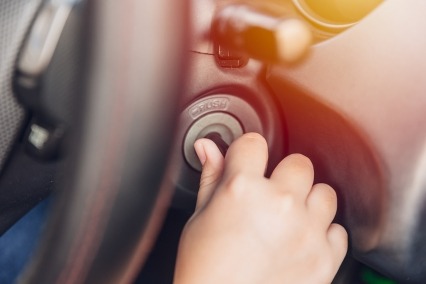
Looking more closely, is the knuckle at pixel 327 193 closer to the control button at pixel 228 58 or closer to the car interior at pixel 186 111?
the car interior at pixel 186 111

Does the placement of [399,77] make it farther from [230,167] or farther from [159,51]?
[159,51]

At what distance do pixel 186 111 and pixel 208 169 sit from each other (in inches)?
2.3

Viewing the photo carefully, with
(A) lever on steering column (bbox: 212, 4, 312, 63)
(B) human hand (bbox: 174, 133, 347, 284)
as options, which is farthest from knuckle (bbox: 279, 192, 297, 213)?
(A) lever on steering column (bbox: 212, 4, 312, 63)

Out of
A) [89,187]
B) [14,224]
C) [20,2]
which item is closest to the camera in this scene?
[89,187]

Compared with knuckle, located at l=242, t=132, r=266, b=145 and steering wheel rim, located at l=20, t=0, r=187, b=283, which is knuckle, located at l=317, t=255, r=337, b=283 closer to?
knuckle, located at l=242, t=132, r=266, b=145

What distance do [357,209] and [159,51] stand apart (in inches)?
12.0

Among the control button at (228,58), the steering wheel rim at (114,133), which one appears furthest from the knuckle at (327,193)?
the steering wheel rim at (114,133)

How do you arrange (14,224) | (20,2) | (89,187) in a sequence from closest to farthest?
(89,187) → (20,2) → (14,224)

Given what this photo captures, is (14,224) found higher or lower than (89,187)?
lower

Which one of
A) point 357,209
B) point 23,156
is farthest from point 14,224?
point 357,209

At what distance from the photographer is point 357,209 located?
61 centimetres

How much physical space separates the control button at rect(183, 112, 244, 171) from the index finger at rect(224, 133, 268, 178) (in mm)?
53

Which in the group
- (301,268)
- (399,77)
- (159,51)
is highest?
(159,51)

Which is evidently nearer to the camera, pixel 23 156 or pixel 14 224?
pixel 23 156
